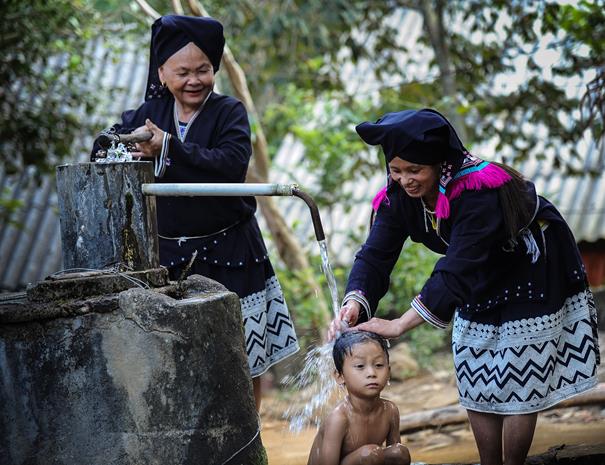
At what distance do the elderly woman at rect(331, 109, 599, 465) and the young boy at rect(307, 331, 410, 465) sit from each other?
0.10m

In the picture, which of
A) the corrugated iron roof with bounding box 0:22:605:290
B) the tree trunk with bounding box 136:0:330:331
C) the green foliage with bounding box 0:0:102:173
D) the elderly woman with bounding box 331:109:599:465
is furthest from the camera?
the corrugated iron roof with bounding box 0:22:605:290

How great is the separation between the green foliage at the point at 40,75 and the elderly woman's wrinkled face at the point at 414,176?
520cm

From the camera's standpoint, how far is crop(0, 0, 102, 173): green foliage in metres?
8.20

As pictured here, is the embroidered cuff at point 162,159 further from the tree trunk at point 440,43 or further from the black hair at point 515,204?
the tree trunk at point 440,43

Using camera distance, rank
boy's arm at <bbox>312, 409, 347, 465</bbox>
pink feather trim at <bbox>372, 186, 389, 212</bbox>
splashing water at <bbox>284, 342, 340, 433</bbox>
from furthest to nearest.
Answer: splashing water at <bbox>284, 342, 340, 433</bbox> → pink feather trim at <bbox>372, 186, 389, 212</bbox> → boy's arm at <bbox>312, 409, 347, 465</bbox>

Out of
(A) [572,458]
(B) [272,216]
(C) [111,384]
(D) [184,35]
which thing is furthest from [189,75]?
(B) [272,216]

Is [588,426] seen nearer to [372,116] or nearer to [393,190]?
[393,190]

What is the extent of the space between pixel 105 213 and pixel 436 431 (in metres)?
3.38

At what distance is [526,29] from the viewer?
25.4ft

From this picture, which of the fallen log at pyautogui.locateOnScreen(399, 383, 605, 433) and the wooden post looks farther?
the fallen log at pyautogui.locateOnScreen(399, 383, 605, 433)

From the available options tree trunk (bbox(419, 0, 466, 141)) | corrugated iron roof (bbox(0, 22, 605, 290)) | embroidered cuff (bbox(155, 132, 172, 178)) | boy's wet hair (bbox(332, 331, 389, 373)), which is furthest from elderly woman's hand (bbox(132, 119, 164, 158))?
tree trunk (bbox(419, 0, 466, 141))

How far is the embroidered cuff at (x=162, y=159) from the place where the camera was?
3.87 meters

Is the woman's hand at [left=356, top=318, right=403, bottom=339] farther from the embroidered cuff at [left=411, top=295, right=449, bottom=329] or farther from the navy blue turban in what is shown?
the navy blue turban

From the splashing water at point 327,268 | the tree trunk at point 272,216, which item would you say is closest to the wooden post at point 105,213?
the splashing water at point 327,268
